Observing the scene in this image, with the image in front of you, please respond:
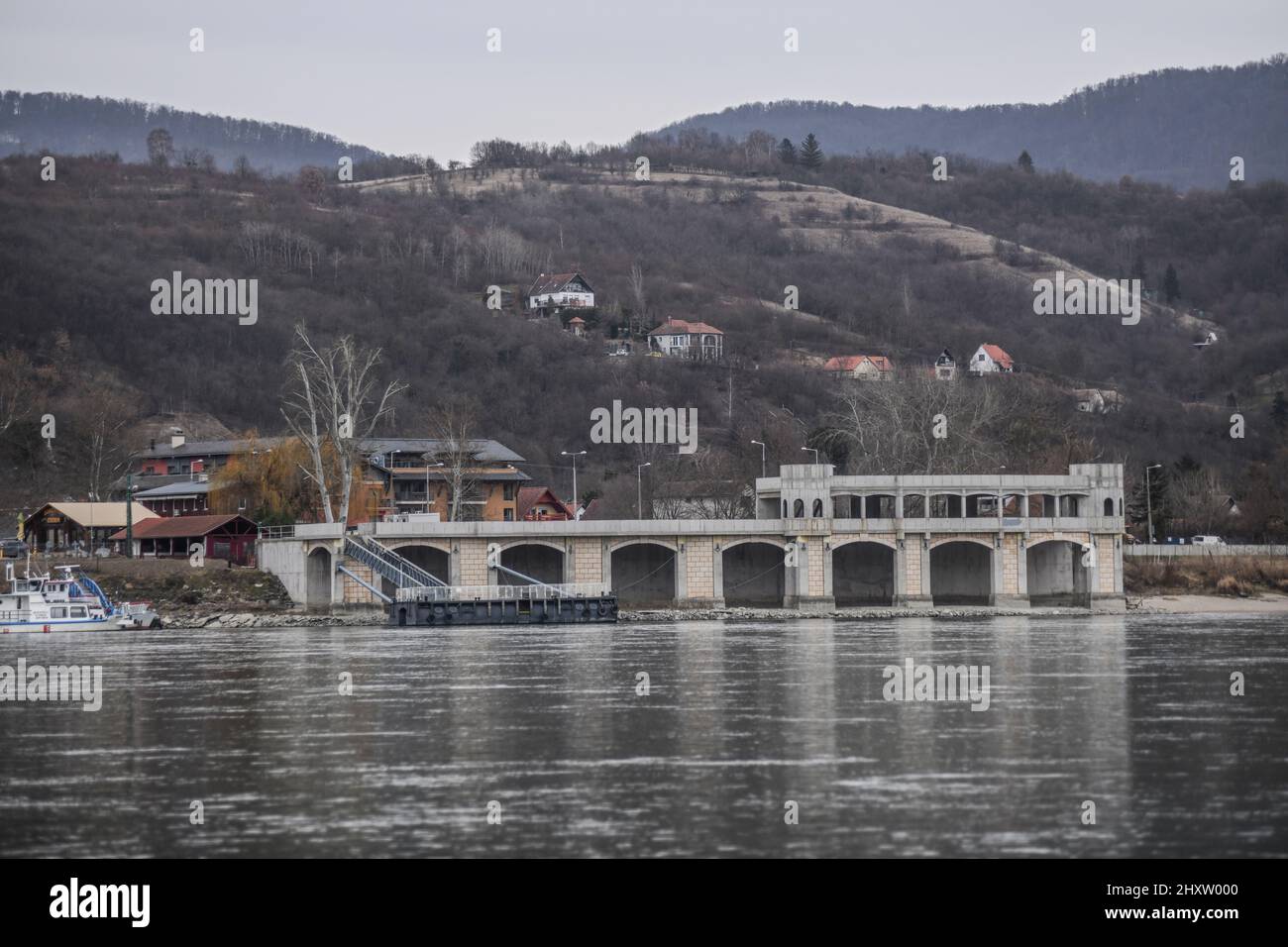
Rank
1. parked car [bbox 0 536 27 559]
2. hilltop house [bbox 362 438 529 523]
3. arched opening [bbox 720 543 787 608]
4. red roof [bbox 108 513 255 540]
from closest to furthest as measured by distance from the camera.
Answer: red roof [bbox 108 513 255 540] < parked car [bbox 0 536 27 559] < arched opening [bbox 720 543 787 608] < hilltop house [bbox 362 438 529 523]

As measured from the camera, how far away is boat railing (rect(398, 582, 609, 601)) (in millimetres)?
92750

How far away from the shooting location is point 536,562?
105 metres

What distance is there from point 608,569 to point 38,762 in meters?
59.3

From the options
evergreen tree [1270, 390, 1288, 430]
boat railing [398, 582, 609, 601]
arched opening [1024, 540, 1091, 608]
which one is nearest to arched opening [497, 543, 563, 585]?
boat railing [398, 582, 609, 601]

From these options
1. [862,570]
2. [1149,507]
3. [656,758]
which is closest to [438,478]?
[862,570]

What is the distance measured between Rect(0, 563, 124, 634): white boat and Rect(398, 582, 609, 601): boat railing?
13806 mm

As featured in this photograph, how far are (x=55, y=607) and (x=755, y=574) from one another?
3884 cm

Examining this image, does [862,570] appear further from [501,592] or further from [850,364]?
[850,364]

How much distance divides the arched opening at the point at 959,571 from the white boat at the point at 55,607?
44.6m

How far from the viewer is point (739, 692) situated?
51938 mm

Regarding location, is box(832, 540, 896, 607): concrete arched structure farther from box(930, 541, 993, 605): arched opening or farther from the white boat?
the white boat

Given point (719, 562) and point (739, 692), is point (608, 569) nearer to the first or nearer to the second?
point (719, 562)
